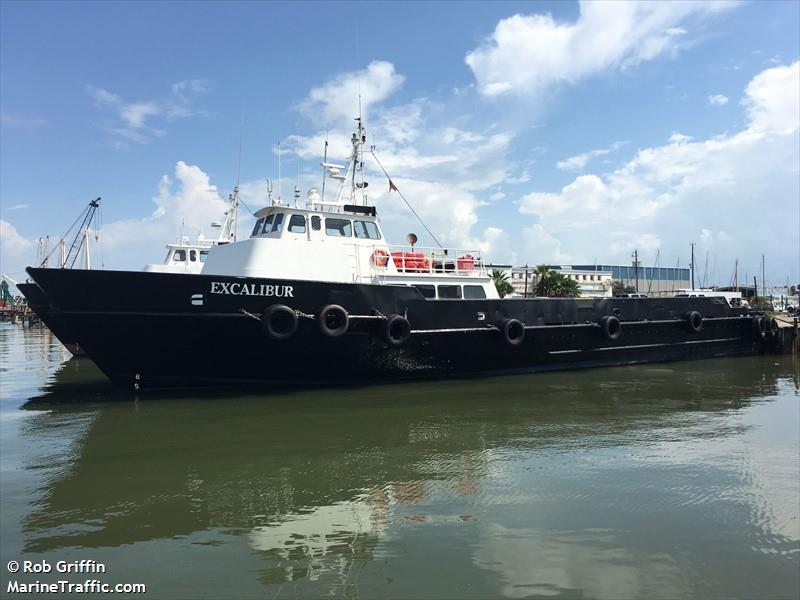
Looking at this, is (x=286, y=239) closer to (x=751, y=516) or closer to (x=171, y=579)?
(x=171, y=579)

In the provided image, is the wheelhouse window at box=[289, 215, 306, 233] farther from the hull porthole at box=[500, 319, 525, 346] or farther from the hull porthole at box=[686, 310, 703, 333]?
the hull porthole at box=[686, 310, 703, 333]

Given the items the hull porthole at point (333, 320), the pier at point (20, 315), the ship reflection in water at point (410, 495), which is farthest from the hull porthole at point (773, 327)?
the pier at point (20, 315)

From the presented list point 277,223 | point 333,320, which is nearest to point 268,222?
point 277,223

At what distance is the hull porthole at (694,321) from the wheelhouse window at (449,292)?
8627 mm

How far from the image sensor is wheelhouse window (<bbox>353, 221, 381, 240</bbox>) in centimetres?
1232

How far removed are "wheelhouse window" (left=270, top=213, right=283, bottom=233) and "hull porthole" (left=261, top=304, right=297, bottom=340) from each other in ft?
7.11

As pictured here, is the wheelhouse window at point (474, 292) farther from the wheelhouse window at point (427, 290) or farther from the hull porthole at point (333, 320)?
the hull porthole at point (333, 320)

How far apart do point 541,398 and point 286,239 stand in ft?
20.5

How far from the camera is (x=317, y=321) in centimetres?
1047

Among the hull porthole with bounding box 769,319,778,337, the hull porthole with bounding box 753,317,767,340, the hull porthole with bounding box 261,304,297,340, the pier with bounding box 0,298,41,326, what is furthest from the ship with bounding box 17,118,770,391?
the pier with bounding box 0,298,41,326

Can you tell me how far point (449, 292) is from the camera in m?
12.6

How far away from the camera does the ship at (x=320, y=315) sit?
9.72 metres

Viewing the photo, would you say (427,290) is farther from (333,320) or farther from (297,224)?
(297,224)

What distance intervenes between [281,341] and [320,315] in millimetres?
900
